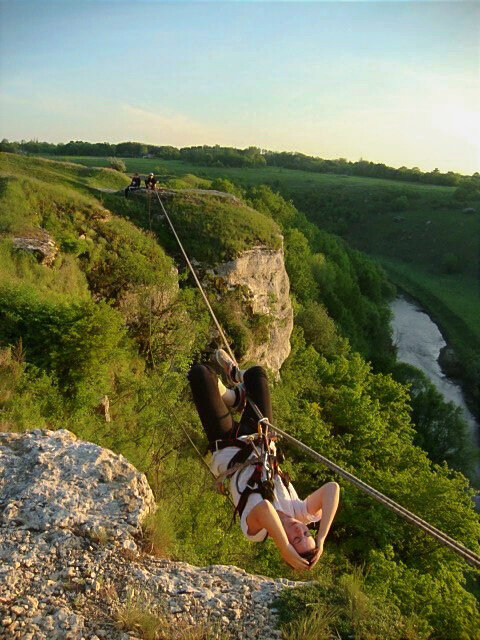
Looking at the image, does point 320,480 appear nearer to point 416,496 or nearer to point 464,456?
point 416,496

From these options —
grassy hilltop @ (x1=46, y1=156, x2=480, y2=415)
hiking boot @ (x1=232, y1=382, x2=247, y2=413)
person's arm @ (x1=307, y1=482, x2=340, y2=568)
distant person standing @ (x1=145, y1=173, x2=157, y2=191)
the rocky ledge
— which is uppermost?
distant person standing @ (x1=145, y1=173, x2=157, y2=191)

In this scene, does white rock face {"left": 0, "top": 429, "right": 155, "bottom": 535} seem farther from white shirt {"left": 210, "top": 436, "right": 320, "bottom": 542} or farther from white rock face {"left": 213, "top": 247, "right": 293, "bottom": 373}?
white rock face {"left": 213, "top": 247, "right": 293, "bottom": 373}

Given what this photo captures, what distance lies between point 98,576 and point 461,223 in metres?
97.9

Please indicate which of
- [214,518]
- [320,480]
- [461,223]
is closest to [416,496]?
[320,480]

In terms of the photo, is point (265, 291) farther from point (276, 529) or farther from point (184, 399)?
point (276, 529)

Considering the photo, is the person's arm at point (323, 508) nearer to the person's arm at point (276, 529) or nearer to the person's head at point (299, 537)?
the person's head at point (299, 537)

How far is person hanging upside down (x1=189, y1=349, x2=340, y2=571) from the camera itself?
470 cm

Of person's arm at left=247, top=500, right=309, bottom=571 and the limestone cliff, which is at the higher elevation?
person's arm at left=247, top=500, right=309, bottom=571

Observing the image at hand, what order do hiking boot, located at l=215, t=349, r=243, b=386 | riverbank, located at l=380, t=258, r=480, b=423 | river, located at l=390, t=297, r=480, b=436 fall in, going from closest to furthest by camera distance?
hiking boot, located at l=215, t=349, r=243, b=386
river, located at l=390, t=297, r=480, b=436
riverbank, located at l=380, t=258, r=480, b=423

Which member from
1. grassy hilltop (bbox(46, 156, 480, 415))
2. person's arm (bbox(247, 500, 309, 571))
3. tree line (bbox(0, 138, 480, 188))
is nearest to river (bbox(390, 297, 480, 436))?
grassy hilltop (bbox(46, 156, 480, 415))

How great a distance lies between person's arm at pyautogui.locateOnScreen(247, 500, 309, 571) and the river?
120 ft

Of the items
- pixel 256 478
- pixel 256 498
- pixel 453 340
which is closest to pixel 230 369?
pixel 256 478

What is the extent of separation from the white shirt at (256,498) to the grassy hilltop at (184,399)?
0.77 meters

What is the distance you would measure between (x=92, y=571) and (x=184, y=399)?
26.2 feet
